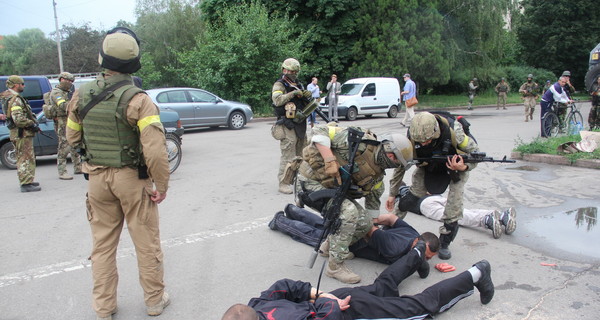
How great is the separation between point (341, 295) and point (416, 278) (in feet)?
3.59

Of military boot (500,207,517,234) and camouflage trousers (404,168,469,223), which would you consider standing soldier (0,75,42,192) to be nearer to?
camouflage trousers (404,168,469,223)

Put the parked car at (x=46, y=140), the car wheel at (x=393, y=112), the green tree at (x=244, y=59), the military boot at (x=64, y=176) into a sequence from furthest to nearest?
1. the car wheel at (x=393, y=112)
2. the green tree at (x=244, y=59)
3. the parked car at (x=46, y=140)
4. the military boot at (x=64, y=176)

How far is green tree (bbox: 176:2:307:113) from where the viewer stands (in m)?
18.9

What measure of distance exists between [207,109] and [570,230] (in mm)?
11591

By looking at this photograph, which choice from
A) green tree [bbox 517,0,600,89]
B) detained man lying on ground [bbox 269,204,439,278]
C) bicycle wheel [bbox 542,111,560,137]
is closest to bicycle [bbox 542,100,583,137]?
bicycle wheel [bbox 542,111,560,137]

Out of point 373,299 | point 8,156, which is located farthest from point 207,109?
point 373,299

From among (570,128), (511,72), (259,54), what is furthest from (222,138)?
(511,72)

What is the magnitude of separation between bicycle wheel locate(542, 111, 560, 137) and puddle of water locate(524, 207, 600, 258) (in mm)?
6201

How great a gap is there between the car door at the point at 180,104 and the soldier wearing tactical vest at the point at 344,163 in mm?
10578

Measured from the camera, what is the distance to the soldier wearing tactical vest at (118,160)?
295 cm

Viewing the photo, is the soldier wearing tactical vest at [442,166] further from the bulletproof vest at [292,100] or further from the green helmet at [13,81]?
the green helmet at [13,81]

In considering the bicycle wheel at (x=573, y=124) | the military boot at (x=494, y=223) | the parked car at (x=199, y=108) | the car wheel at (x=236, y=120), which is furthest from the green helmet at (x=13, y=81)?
the bicycle wheel at (x=573, y=124)

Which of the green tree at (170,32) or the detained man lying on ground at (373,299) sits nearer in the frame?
the detained man lying on ground at (373,299)

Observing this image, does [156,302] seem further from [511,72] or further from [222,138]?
[511,72]
